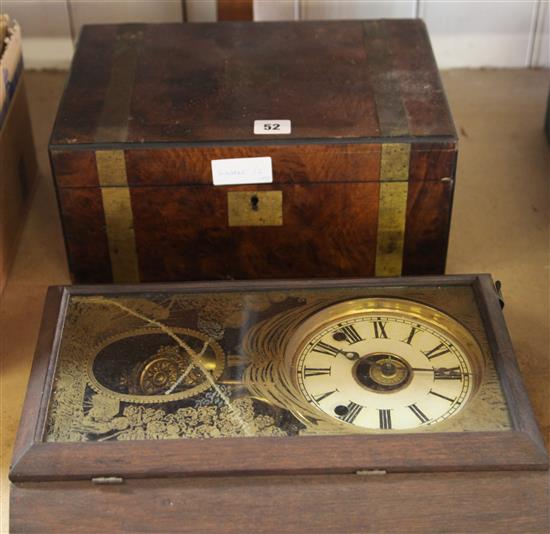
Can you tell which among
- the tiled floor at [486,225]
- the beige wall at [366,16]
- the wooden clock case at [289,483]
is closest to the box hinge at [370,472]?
the wooden clock case at [289,483]

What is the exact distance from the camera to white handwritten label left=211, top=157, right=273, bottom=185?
1747 mm

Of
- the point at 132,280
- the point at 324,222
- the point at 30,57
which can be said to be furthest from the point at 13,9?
the point at 324,222

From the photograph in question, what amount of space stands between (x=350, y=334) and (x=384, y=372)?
9cm

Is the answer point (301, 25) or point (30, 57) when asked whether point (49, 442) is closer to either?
point (301, 25)

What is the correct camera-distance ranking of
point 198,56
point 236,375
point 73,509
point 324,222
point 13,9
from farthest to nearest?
point 13,9 → point 198,56 → point 324,222 → point 236,375 → point 73,509

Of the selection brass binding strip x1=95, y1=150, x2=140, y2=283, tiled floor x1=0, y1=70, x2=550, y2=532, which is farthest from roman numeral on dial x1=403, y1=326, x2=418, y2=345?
brass binding strip x1=95, y1=150, x2=140, y2=283

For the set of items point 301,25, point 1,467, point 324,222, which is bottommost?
point 1,467

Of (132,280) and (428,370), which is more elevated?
(428,370)

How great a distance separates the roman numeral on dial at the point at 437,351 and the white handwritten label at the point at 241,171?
1.32 feet

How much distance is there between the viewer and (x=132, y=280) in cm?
188

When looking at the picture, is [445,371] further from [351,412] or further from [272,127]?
[272,127]

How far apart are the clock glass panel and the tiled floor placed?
200mm

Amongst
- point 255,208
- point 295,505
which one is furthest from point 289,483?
point 255,208

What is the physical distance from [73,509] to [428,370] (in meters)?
0.50
